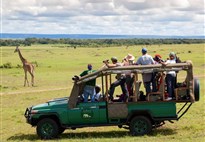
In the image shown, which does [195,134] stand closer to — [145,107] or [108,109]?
[145,107]

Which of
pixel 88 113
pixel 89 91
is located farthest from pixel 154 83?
pixel 88 113

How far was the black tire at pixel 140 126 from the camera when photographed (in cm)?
1375

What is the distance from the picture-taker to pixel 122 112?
13836 millimetres

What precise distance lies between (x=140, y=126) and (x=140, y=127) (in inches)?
1.3

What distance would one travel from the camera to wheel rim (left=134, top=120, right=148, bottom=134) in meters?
13.8

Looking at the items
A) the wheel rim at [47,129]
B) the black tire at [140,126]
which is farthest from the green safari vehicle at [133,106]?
the wheel rim at [47,129]

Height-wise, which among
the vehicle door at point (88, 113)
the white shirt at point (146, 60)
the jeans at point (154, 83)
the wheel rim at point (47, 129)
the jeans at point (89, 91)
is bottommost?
the wheel rim at point (47, 129)

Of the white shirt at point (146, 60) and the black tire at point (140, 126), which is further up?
the white shirt at point (146, 60)

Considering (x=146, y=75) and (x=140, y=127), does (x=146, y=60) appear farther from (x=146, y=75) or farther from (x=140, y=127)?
(x=140, y=127)

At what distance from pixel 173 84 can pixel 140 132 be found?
1910 mm

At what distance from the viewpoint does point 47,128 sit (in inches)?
568

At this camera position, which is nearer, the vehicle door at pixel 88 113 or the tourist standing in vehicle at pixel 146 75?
the vehicle door at pixel 88 113

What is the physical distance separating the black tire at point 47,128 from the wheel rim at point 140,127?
269 centimetres

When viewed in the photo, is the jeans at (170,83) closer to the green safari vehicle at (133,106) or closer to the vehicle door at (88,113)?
the green safari vehicle at (133,106)
